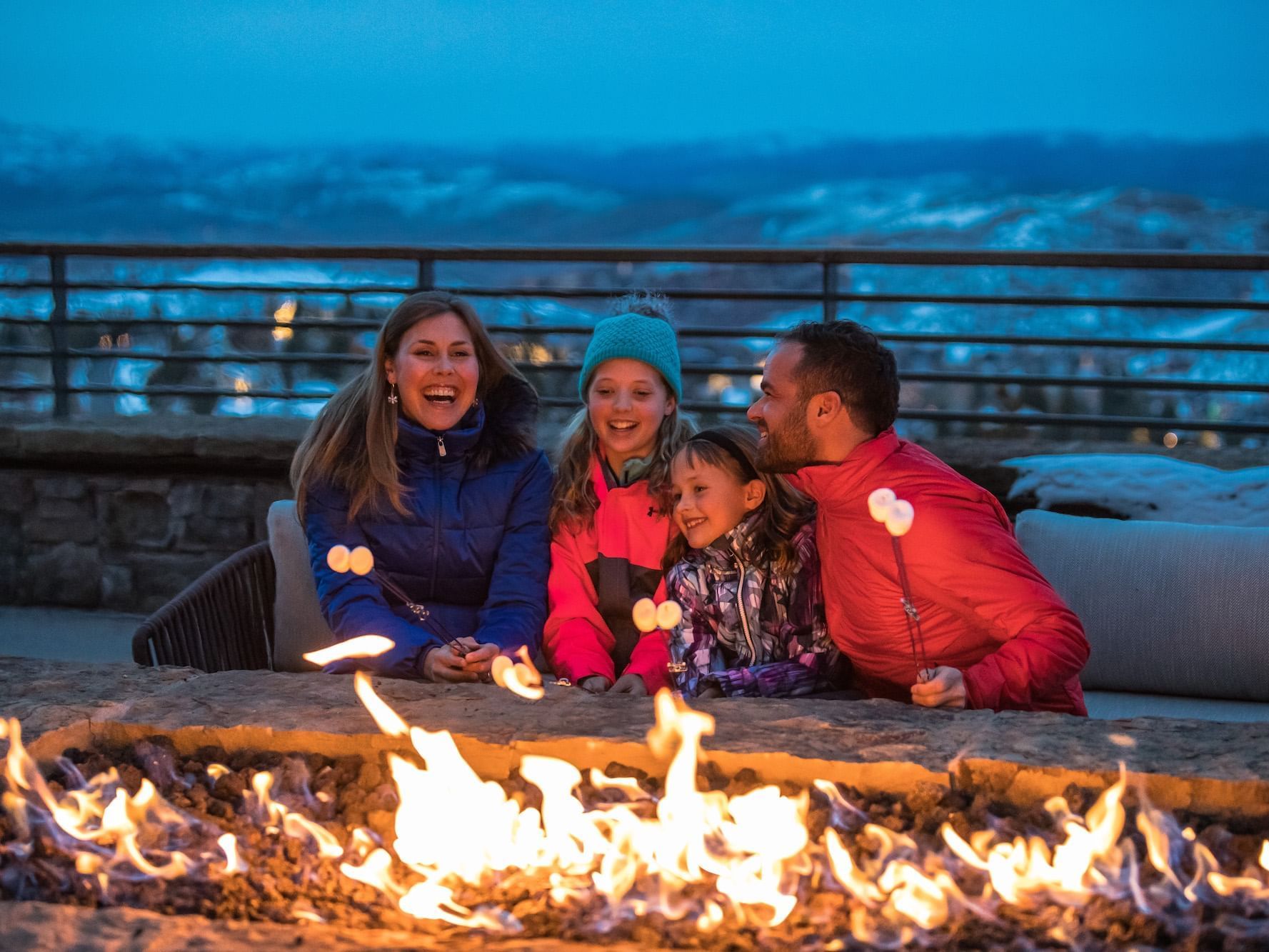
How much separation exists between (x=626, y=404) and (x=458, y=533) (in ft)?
1.88

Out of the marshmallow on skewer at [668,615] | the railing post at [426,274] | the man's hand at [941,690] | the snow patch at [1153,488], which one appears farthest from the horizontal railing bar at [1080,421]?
the man's hand at [941,690]

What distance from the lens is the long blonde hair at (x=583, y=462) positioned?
3373 mm

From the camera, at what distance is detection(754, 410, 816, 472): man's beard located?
9.38ft

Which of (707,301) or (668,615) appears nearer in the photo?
(668,615)

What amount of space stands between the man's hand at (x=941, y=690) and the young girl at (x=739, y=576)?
0.50 metres

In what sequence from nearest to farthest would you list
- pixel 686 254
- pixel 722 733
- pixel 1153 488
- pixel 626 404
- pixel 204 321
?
pixel 722 733 → pixel 626 404 → pixel 1153 488 → pixel 686 254 → pixel 204 321

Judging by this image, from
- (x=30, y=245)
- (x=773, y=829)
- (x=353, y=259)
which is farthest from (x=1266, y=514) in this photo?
(x=30, y=245)

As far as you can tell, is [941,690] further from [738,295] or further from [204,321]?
[204,321]

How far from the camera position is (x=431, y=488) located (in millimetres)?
3410

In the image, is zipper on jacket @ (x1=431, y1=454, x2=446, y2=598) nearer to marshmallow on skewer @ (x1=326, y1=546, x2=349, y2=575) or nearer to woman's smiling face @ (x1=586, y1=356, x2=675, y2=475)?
woman's smiling face @ (x1=586, y1=356, x2=675, y2=475)

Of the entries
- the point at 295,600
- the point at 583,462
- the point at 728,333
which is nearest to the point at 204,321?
the point at 728,333

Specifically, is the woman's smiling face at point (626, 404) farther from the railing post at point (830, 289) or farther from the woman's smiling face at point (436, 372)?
the railing post at point (830, 289)

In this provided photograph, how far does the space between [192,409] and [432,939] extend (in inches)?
231

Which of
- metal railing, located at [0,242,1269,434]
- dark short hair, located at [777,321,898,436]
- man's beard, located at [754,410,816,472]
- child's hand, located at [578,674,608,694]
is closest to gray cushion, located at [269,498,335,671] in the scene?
child's hand, located at [578,674,608,694]
